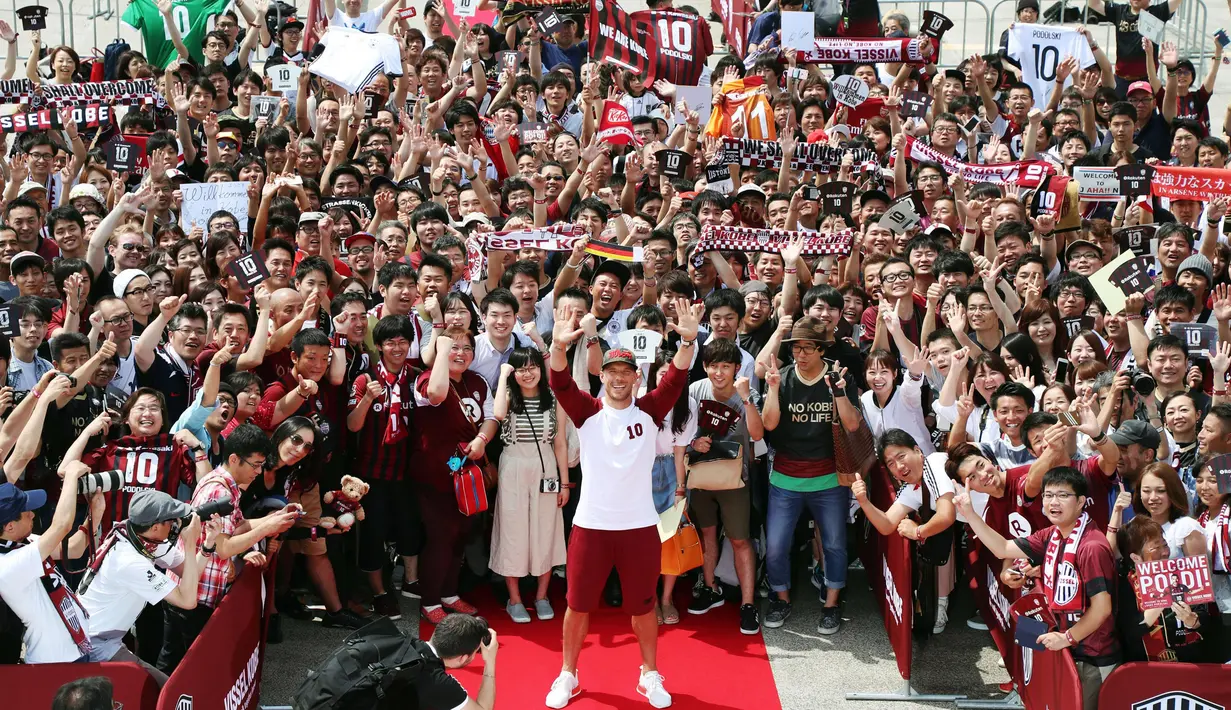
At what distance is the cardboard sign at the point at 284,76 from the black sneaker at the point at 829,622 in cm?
796

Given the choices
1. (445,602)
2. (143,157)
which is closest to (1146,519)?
(445,602)

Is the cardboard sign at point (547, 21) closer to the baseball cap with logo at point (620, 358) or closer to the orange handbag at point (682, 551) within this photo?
the orange handbag at point (682, 551)

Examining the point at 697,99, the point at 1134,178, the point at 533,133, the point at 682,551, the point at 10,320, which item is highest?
the point at 697,99

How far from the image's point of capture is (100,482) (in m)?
7.05

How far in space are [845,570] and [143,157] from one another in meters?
7.35

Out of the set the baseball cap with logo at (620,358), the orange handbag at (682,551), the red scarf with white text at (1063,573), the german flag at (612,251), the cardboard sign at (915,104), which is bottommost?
the orange handbag at (682,551)

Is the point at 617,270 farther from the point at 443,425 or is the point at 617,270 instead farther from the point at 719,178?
the point at 719,178

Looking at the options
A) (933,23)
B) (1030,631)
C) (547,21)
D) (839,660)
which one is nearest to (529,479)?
(839,660)

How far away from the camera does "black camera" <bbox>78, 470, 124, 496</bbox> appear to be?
22.9 feet

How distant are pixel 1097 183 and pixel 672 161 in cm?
332

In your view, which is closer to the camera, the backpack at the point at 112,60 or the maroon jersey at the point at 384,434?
the maroon jersey at the point at 384,434

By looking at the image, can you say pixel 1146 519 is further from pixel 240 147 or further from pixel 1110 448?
pixel 240 147

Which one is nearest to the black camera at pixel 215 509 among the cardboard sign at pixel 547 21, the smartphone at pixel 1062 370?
the smartphone at pixel 1062 370

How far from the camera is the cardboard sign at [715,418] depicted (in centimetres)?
854
